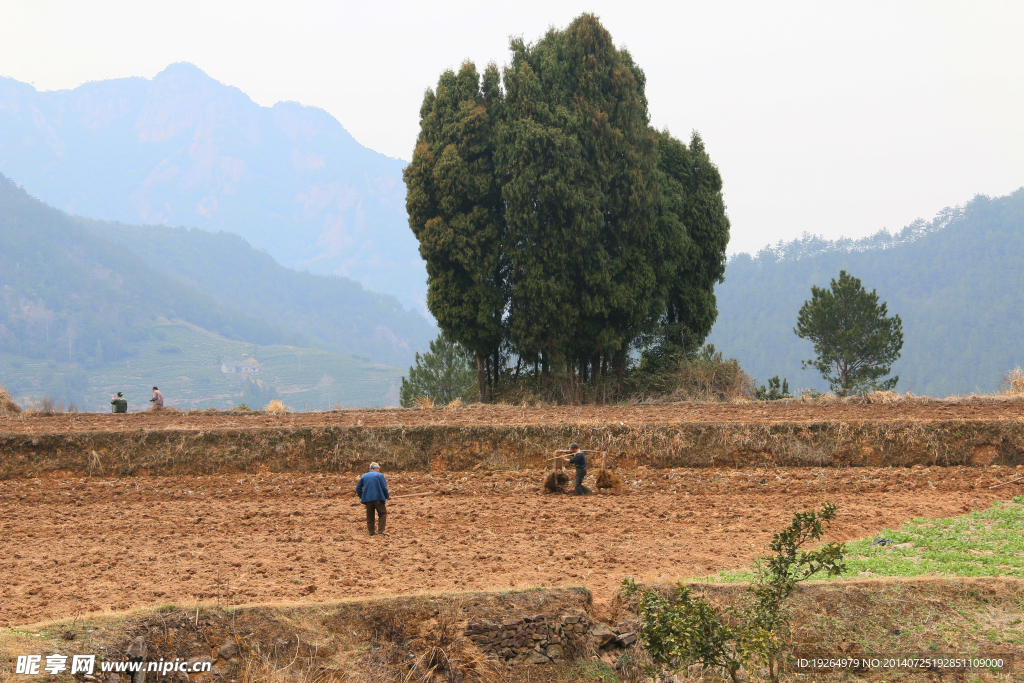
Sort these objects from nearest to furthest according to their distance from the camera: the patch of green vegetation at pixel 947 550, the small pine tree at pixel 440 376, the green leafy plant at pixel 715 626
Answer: the green leafy plant at pixel 715 626 → the patch of green vegetation at pixel 947 550 → the small pine tree at pixel 440 376

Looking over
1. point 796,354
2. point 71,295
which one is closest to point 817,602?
point 796,354

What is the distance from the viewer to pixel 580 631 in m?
8.52

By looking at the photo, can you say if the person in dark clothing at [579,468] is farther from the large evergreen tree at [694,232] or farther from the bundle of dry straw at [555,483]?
the large evergreen tree at [694,232]

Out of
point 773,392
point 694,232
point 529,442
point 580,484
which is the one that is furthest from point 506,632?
point 773,392

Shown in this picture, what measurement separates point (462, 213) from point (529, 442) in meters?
9.59

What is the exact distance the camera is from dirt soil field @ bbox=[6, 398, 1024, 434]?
663 inches

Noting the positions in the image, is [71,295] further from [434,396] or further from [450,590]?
[450,590]

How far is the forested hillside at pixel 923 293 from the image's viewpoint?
123688 millimetres

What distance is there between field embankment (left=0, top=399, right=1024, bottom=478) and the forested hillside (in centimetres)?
10982

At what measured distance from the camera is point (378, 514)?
11531mm

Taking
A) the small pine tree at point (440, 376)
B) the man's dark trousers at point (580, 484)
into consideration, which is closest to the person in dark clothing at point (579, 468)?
the man's dark trousers at point (580, 484)

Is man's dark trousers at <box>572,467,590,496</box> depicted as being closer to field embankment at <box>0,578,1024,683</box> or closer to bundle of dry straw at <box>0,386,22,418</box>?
field embankment at <box>0,578,1024,683</box>

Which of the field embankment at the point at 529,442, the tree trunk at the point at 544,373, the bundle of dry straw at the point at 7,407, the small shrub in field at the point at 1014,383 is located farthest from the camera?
the tree trunk at the point at 544,373

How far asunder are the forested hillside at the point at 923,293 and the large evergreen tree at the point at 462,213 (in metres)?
107
